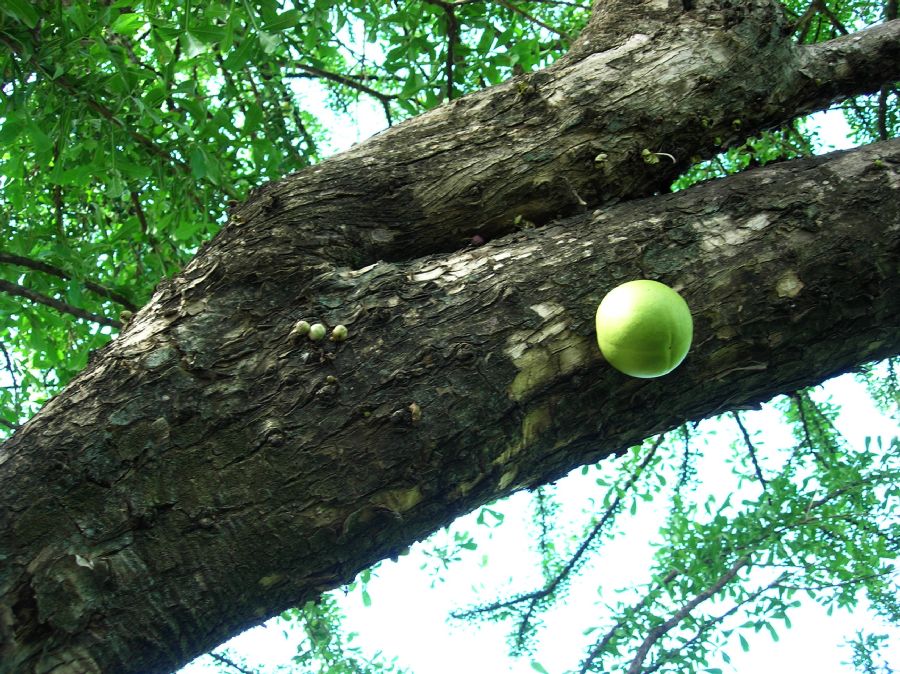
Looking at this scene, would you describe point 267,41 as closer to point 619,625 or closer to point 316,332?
point 316,332

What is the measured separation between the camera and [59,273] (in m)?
3.92

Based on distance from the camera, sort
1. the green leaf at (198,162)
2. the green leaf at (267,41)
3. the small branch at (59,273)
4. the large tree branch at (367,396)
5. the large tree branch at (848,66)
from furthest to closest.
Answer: the small branch at (59,273) → the green leaf at (198,162) → the large tree branch at (848,66) → the green leaf at (267,41) → the large tree branch at (367,396)

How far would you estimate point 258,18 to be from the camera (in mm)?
2945

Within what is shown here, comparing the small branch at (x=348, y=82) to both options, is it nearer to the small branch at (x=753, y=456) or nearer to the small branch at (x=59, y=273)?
the small branch at (x=59, y=273)

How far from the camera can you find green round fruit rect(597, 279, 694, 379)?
194cm

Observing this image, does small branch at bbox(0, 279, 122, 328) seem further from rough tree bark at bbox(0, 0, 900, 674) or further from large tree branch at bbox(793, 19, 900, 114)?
large tree branch at bbox(793, 19, 900, 114)

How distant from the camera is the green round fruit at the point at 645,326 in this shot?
6.35 ft

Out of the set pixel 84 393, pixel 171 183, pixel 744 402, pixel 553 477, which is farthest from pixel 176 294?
pixel 171 183

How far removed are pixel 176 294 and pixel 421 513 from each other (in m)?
0.92

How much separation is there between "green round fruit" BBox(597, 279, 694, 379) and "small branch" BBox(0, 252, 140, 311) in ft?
9.45

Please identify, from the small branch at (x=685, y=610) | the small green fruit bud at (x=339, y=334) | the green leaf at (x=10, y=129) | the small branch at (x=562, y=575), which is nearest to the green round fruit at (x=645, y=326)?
the small green fruit bud at (x=339, y=334)

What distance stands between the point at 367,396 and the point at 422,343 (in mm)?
210

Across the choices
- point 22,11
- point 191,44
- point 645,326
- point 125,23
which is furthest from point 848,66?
point 22,11

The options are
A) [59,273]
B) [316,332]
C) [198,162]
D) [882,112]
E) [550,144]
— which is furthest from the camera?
[882,112]
